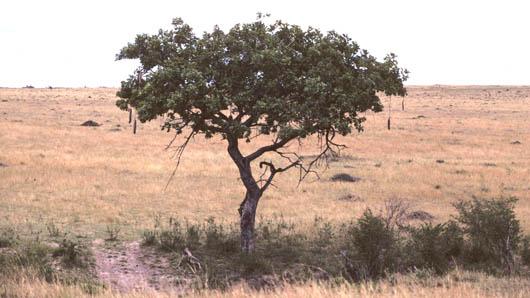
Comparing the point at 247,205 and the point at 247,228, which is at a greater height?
the point at 247,205

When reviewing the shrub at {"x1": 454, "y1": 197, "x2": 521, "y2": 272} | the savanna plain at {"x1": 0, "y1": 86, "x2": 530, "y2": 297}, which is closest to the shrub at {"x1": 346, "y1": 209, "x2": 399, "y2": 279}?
the savanna plain at {"x1": 0, "y1": 86, "x2": 530, "y2": 297}

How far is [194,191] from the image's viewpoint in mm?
28344

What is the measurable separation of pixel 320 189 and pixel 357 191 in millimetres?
1976

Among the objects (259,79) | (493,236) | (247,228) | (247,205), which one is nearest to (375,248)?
(493,236)

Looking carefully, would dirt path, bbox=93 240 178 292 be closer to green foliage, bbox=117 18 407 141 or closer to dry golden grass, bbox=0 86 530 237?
dry golden grass, bbox=0 86 530 237

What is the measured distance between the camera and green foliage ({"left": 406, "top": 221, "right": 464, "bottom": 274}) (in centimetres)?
1550

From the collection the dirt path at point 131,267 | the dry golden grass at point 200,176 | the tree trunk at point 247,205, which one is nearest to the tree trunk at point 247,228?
the tree trunk at point 247,205

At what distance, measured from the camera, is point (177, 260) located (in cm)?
1641

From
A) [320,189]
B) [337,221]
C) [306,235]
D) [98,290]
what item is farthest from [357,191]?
[98,290]

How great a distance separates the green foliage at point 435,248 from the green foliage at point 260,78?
13.1ft

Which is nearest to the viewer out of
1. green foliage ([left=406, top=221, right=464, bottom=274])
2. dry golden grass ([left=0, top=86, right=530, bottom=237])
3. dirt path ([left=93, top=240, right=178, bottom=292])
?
dirt path ([left=93, top=240, right=178, bottom=292])

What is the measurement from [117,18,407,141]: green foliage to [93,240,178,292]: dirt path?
403 cm

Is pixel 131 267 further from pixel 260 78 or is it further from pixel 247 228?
pixel 260 78

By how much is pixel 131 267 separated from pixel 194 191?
1281cm
